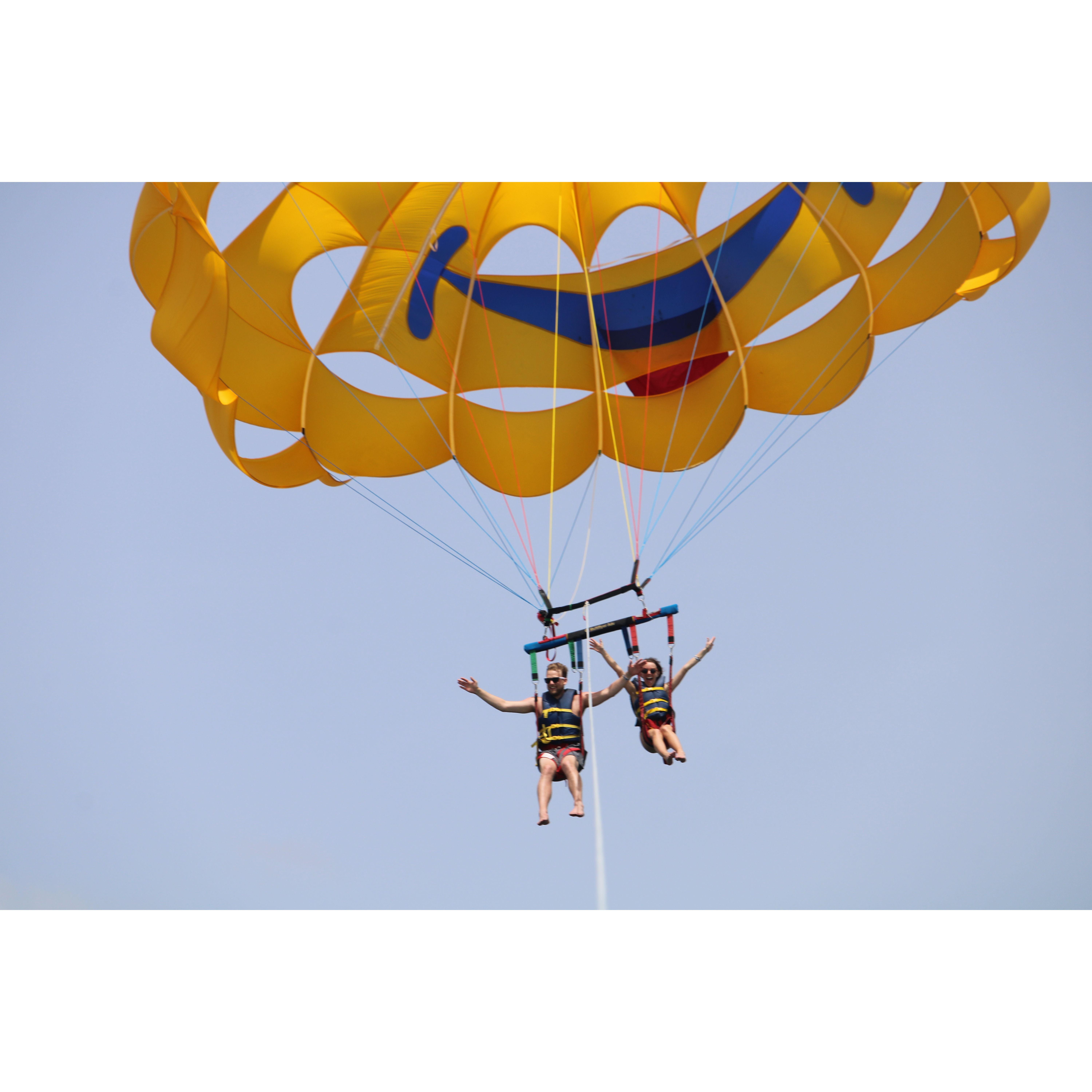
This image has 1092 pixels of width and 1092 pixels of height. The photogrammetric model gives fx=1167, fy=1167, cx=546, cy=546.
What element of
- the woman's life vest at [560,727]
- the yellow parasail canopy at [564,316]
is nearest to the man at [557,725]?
the woman's life vest at [560,727]

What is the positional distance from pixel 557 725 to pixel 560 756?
0.50ft

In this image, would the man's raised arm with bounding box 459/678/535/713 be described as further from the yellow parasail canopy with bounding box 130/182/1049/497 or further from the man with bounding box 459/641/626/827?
the yellow parasail canopy with bounding box 130/182/1049/497

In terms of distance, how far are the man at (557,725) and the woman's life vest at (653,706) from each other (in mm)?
111

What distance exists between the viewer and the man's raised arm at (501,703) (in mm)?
5594

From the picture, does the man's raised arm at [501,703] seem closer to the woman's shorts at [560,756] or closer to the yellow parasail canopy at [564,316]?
the woman's shorts at [560,756]

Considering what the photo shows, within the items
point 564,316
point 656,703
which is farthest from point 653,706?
point 564,316

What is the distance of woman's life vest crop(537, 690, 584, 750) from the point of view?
Answer: 5449 mm

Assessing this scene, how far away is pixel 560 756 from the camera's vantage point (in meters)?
5.42

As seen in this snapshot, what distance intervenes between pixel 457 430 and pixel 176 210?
205cm

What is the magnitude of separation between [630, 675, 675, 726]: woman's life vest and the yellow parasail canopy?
168 centimetres

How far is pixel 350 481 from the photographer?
6613 millimetres

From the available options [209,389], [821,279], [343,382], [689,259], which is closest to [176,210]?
[209,389]

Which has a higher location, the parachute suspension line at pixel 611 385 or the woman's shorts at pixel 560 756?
the parachute suspension line at pixel 611 385

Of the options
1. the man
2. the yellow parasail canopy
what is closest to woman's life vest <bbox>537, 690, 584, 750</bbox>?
the man
